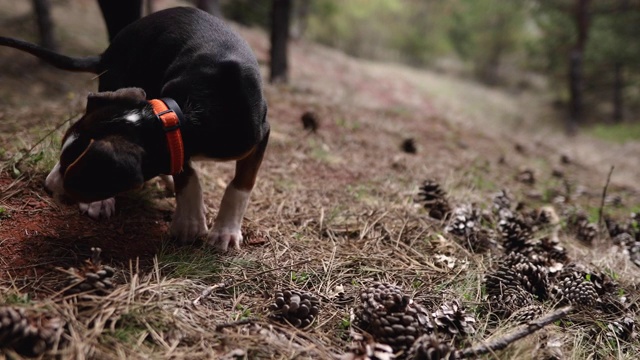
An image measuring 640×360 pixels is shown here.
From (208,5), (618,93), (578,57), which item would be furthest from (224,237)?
(618,93)

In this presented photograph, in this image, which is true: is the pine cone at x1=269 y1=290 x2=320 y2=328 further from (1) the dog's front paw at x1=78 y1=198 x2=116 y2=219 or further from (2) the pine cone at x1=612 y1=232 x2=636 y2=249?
(2) the pine cone at x1=612 y1=232 x2=636 y2=249

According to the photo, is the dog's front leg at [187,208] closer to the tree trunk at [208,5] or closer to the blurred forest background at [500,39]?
the blurred forest background at [500,39]

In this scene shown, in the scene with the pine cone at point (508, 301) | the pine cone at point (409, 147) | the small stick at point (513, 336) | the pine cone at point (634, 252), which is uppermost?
the small stick at point (513, 336)

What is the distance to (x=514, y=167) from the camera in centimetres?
529

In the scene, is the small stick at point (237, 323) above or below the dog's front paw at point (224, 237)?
above

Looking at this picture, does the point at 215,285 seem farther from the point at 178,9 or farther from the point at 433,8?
the point at 433,8

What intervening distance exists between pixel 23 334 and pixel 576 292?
223 centimetres

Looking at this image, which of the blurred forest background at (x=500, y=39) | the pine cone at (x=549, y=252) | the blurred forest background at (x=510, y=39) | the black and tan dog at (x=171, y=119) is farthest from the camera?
the blurred forest background at (x=510, y=39)

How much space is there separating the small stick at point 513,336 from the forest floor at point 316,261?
0.03 m

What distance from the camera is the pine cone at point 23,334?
52.8 inches

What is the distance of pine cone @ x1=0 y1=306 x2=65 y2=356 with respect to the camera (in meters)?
1.34

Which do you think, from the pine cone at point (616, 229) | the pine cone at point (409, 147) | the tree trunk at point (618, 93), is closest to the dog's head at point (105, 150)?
the pine cone at point (616, 229)

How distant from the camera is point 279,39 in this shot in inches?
307

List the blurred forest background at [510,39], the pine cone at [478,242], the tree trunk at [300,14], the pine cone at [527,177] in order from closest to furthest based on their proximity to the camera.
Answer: the pine cone at [478,242] → the pine cone at [527,177] → the blurred forest background at [510,39] → the tree trunk at [300,14]
